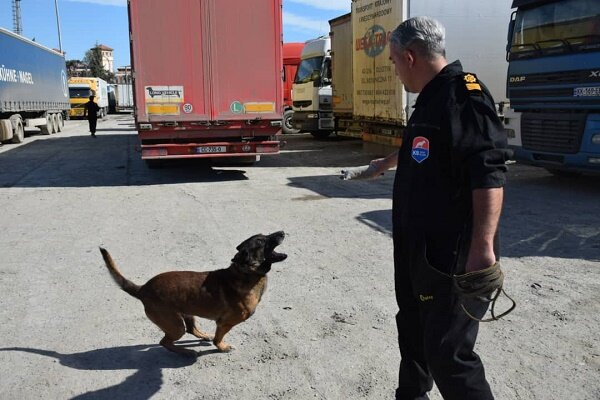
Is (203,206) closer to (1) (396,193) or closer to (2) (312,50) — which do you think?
(1) (396,193)

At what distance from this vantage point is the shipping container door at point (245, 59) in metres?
10.2

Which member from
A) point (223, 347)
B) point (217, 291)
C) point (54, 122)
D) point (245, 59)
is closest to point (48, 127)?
point (54, 122)

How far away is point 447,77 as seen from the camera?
7.11 feet

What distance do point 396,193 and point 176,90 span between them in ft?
27.7

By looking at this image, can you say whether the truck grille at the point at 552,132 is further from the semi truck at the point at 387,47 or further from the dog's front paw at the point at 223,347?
the dog's front paw at the point at 223,347

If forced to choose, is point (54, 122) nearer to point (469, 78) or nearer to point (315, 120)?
point (315, 120)

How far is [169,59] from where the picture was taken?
10102mm

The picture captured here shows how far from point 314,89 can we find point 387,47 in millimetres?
6134

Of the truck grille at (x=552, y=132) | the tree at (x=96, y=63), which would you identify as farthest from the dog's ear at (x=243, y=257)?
the tree at (x=96, y=63)

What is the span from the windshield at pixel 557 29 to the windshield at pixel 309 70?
9704 millimetres

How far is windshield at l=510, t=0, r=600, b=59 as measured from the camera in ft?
26.4

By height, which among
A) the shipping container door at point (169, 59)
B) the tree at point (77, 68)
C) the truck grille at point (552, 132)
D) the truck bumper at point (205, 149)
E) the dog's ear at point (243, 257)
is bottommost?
the dog's ear at point (243, 257)

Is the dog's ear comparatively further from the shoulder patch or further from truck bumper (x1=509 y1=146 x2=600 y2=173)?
truck bumper (x1=509 y1=146 x2=600 y2=173)

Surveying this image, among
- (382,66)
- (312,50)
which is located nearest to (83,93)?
(312,50)
